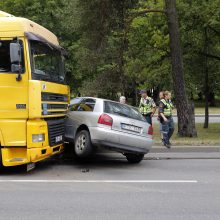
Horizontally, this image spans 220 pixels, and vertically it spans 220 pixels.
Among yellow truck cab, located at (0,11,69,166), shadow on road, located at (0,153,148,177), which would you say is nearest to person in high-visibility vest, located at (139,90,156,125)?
shadow on road, located at (0,153,148,177)

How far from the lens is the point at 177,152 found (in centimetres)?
1322

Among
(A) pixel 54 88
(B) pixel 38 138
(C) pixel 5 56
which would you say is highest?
(C) pixel 5 56

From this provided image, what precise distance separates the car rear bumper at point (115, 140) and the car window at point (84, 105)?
788 mm

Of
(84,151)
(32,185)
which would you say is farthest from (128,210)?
(84,151)

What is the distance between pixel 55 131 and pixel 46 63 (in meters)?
1.47

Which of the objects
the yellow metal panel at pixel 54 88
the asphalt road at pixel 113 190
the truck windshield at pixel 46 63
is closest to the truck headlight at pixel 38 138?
the asphalt road at pixel 113 190

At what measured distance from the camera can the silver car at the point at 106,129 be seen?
10242mm

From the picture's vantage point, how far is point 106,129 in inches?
403

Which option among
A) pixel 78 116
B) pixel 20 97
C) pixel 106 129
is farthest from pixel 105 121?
pixel 20 97

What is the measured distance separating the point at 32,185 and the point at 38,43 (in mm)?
3057

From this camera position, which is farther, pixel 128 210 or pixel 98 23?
pixel 98 23

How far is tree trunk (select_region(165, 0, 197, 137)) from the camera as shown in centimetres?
1684

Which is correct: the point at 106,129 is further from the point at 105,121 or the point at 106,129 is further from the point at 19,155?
the point at 19,155

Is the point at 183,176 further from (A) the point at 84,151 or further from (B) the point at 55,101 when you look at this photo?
(B) the point at 55,101
